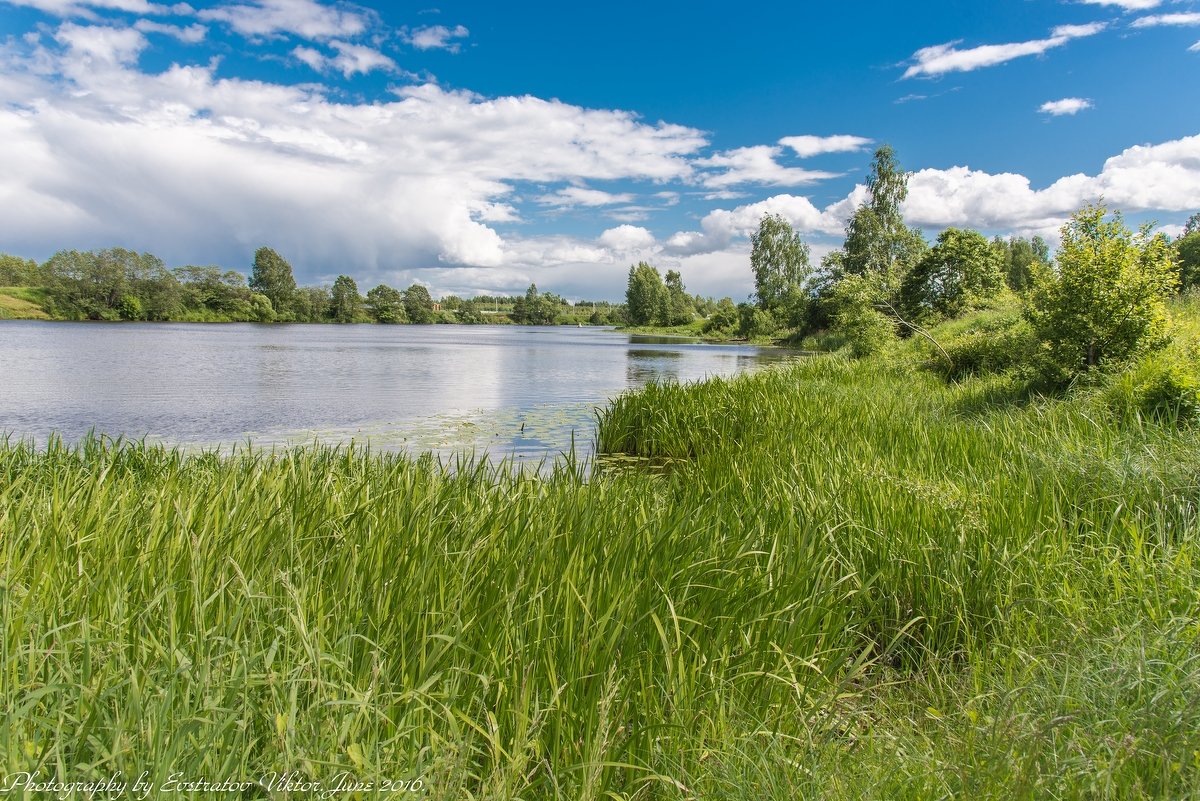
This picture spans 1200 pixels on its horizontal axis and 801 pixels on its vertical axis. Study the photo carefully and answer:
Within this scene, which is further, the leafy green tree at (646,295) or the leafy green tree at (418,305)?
the leafy green tree at (418,305)

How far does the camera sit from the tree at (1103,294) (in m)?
9.19

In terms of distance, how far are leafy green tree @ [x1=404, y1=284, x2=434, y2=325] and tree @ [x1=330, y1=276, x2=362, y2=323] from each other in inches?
606

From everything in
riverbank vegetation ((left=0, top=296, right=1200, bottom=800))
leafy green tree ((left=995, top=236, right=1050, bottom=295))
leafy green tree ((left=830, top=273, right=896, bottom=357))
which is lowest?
riverbank vegetation ((left=0, top=296, right=1200, bottom=800))

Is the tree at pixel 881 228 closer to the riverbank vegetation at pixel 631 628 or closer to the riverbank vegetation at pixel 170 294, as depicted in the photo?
the riverbank vegetation at pixel 631 628

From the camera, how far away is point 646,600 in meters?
3.15

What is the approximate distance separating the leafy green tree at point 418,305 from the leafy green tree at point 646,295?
56895 millimetres

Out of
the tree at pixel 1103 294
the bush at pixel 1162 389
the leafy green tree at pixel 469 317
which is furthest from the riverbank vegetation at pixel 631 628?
the leafy green tree at pixel 469 317

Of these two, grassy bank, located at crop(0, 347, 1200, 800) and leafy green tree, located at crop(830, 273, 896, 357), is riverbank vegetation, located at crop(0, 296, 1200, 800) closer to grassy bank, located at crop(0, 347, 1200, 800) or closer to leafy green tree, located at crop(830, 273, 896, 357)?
grassy bank, located at crop(0, 347, 1200, 800)

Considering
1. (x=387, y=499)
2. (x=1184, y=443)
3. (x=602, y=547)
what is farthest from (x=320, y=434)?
(x=1184, y=443)

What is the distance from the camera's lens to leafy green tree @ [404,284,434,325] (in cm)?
16688

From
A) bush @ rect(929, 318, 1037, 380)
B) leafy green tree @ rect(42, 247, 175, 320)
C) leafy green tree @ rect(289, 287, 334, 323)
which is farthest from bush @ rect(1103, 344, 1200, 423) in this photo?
leafy green tree @ rect(289, 287, 334, 323)

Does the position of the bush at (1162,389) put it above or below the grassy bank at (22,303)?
below

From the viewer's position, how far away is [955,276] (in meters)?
36.8

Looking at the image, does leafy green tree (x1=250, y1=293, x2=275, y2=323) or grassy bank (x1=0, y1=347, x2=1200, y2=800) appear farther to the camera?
leafy green tree (x1=250, y1=293, x2=275, y2=323)
